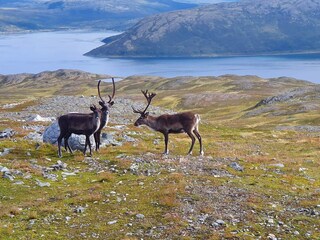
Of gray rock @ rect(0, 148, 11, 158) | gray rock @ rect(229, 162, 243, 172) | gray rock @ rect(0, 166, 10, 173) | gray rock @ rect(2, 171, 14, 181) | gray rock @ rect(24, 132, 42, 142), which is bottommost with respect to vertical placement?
gray rock @ rect(24, 132, 42, 142)

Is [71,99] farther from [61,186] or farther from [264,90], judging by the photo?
[264,90]

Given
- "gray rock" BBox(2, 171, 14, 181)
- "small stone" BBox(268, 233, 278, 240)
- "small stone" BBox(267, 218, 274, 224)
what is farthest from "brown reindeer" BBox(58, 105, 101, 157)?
"small stone" BBox(268, 233, 278, 240)

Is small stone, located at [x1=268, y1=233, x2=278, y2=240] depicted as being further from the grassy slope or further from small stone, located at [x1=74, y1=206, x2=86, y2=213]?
small stone, located at [x1=74, y1=206, x2=86, y2=213]

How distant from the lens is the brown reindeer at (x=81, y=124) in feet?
85.0

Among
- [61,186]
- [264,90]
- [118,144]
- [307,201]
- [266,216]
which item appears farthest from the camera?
[264,90]

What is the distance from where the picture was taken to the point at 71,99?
72.9 meters

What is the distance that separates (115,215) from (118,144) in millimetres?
15926

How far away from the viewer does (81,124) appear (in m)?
26.2

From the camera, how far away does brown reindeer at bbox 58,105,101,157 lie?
1021 inches

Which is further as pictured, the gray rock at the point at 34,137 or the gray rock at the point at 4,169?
the gray rock at the point at 34,137

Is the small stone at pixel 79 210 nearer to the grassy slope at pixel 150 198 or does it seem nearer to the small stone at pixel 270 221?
the grassy slope at pixel 150 198

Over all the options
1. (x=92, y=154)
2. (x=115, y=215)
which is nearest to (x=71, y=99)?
(x=92, y=154)

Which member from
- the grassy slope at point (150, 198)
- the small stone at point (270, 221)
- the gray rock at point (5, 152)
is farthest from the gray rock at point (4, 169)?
the small stone at point (270, 221)

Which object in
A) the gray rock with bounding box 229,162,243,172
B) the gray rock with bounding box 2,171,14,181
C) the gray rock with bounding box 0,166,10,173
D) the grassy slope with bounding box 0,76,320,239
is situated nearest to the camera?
the grassy slope with bounding box 0,76,320,239
